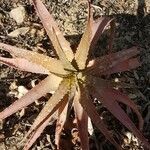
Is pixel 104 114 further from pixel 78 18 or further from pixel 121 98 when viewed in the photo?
pixel 78 18

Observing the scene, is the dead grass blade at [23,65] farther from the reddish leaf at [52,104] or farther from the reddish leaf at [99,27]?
the reddish leaf at [99,27]

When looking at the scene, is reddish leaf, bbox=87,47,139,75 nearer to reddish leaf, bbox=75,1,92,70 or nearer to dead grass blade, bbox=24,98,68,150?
reddish leaf, bbox=75,1,92,70

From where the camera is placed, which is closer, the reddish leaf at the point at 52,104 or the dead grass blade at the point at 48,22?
the reddish leaf at the point at 52,104

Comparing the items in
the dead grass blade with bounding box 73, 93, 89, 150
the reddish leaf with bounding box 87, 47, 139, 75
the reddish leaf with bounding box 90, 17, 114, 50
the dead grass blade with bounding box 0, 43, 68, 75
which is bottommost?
the dead grass blade with bounding box 73, 93, 89, 150

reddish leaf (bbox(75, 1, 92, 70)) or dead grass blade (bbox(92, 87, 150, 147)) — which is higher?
reddish leaf (bbox(75, 1, 92, 70))

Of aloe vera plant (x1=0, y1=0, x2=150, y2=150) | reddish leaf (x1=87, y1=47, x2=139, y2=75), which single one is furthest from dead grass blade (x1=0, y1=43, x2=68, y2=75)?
reddish leaf (x1=87, y1=47, x2=139, y2=75)

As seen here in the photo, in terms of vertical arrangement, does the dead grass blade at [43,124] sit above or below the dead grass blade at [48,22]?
below

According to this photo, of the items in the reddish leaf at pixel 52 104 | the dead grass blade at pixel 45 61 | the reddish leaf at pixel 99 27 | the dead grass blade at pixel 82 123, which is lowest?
→ the dead grass blade at pixel 82 123

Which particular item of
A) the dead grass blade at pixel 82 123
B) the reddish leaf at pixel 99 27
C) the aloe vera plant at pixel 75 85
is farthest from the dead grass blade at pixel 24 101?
the reddish leaf at pixel 99 27
